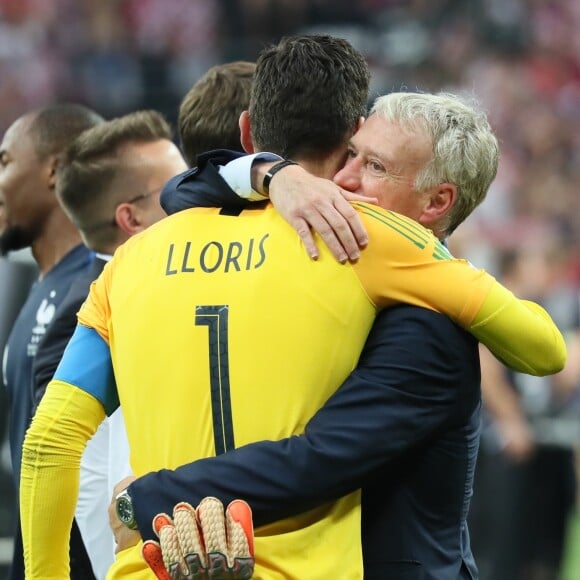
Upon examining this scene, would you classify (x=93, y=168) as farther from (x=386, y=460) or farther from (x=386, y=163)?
(x=386, y=460)

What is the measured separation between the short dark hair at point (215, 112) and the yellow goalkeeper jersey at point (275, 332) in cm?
92

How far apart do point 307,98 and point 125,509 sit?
88cm

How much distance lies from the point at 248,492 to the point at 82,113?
2.13m

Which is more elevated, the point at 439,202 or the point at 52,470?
the point at 439,202

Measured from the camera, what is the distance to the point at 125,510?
245 centimetres

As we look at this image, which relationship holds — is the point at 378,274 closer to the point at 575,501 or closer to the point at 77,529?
the point at 77,529

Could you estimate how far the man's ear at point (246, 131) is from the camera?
9.07 feet

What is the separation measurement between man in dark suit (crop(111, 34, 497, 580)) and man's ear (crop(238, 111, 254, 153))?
59cm

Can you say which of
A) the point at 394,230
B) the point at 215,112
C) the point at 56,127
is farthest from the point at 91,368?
the point at 56,127

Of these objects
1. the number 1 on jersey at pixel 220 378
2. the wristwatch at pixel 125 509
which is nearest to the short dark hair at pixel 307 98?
the number 1 on jersey at pixel 220 378

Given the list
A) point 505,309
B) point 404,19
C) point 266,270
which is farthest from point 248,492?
point 404,19

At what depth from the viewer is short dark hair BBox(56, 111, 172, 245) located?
3668 millimetres

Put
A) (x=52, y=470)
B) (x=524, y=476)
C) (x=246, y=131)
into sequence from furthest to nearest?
1. (x=524, y=476)
2. (x=246, y=131)
3. (x=52, y=470)

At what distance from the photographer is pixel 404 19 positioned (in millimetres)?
12977
